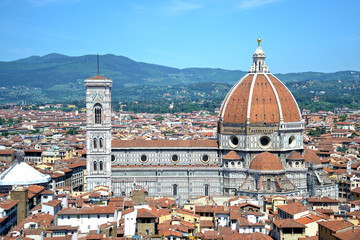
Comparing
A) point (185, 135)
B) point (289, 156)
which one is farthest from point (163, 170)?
point (185, 135)

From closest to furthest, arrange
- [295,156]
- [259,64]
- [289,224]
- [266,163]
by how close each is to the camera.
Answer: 1. [289,224]
2. [266,163]
3. [295,156]
4. [259,64]

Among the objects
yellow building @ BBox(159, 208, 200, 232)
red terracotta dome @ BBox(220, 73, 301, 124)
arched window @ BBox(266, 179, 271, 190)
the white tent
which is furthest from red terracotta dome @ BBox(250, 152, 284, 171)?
the white tent

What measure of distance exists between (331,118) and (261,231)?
151576 mm

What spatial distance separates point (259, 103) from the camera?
7294cm

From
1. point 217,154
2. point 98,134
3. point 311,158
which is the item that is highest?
point 98,134

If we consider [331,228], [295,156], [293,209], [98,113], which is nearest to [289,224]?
[331,228]

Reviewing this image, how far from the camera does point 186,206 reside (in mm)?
53094

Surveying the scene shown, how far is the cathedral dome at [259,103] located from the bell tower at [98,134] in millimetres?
14801

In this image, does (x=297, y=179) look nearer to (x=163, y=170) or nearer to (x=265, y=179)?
(x=265, y=179)

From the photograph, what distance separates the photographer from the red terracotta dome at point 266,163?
67250 mm

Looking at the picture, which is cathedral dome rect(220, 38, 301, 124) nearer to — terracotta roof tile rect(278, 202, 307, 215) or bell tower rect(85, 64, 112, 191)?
bell tower rect(85, 64, 112, 191)

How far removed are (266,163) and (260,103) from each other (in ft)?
29.0

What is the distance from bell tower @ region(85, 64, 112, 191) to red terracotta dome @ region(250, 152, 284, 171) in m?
17.5

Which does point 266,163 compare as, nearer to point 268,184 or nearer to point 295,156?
point 268,184
